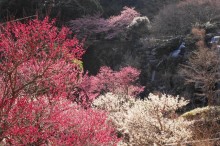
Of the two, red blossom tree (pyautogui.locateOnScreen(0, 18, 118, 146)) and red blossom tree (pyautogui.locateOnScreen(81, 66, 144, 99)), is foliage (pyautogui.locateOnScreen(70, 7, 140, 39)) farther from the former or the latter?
red blossom tree (pyautogui.locateOnScreen(0, 18, 118, 146))

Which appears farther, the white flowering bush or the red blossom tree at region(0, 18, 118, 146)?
the white flowering bush

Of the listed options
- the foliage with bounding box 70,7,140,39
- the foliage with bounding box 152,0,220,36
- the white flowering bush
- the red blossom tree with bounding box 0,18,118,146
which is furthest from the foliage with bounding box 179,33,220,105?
the foliage with bounding box 70,7,140,39

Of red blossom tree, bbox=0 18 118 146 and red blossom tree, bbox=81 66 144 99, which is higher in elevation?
red blossom tree, bbox=0 18 118 146

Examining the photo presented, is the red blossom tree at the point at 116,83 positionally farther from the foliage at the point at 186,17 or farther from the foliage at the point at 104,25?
the foliage at the point at 104,25

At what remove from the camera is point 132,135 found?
9422mm

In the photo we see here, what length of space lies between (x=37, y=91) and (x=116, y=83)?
14.5m

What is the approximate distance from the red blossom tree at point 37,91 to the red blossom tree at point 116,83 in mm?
11467

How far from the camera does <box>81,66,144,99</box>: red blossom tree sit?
19.4 metres

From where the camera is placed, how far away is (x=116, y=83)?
19812 millimetres

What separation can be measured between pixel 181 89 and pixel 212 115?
639 centimetres

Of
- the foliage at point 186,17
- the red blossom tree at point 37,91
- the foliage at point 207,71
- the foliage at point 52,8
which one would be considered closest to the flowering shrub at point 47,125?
the red blossom tree at point 37,91

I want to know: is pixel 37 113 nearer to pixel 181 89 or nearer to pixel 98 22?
pixel 181 89

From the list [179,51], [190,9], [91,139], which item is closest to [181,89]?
[179,51]

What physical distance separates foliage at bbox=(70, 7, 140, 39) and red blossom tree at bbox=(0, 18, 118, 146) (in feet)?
55.9
